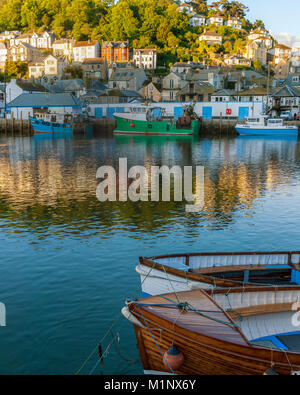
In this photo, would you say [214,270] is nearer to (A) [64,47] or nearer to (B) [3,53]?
(A) [64,47]

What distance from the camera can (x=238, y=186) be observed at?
102 feet

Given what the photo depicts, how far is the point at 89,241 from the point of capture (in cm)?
1861

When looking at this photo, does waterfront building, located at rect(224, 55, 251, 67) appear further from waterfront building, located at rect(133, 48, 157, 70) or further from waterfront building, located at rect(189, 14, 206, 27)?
waterfront building, located at rect(189, 14, 206, 27)

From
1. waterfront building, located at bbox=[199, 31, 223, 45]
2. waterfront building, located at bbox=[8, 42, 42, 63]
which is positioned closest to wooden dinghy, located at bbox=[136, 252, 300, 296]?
waterfront building, located at bbox=[8, 42, 42, 63]

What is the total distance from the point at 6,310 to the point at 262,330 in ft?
25.2

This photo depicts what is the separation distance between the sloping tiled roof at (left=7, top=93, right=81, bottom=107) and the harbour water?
167ft

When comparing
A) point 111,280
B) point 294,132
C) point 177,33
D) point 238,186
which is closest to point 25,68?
point 177,33

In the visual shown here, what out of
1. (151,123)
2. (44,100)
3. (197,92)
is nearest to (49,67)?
(44,100)

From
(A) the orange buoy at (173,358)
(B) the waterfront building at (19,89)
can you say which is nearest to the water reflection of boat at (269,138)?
(B) the waterfront building at (19,89)

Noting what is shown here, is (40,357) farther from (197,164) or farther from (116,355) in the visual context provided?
(197,164)

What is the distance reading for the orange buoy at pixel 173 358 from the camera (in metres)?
8.12

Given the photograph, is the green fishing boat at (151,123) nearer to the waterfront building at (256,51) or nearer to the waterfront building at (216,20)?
the waterfront building at (256,51)

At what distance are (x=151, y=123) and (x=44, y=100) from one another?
25.4 metres

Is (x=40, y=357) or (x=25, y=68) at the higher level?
(x=25, y=68)
